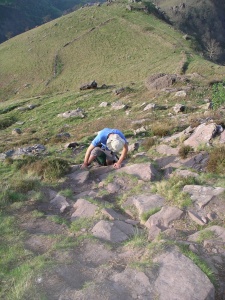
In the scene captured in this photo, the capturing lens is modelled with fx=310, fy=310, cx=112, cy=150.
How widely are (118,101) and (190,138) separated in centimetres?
1660

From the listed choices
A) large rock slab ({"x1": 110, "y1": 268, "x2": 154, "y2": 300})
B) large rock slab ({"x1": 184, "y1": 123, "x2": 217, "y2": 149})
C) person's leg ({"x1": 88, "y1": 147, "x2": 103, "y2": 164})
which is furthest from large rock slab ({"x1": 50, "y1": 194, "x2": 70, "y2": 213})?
large rock slab ({"x1": 184, "y1": 123, "x2": 217, "y2": 149})

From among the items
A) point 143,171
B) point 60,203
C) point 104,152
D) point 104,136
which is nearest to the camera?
point 60,203

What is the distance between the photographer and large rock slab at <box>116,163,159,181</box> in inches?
336

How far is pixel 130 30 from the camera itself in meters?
66.9

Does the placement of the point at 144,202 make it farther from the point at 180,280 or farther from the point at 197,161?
the point at 197,161

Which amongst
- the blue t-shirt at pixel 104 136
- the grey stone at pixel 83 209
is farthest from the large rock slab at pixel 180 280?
the blue t-shirt at pixel 104 136

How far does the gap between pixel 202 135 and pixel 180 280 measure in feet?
22.8

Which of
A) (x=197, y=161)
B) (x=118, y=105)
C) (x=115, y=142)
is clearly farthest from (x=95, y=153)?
(x=118, y=105)

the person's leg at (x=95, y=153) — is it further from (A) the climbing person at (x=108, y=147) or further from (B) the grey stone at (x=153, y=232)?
(B) the grey stone at (x=153, y=232)

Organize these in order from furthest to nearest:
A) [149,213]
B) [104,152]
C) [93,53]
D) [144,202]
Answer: [93,53] < [104,152] < [144,202] < [149,213]

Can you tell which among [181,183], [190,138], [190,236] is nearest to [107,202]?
[181,183]

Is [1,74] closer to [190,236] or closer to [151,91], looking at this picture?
[151,91]

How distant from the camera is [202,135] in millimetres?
10734

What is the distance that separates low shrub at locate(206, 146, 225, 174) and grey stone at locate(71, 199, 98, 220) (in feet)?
11.6
